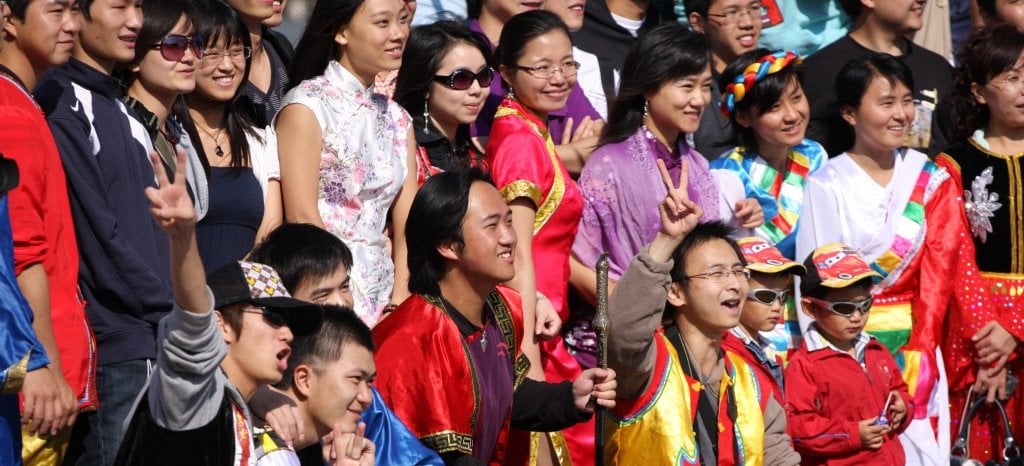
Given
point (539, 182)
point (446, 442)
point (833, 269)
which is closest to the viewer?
point (446, 442)

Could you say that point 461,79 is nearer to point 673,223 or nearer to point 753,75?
point 673,223

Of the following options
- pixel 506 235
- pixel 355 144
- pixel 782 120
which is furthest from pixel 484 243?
pixel 782 120

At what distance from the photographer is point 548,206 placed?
20.2 feet

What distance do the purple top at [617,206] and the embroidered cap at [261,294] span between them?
2.30 meters

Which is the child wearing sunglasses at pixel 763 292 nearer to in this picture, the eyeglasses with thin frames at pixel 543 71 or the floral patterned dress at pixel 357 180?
the eyeglasses with thin frames at pixel 543 71

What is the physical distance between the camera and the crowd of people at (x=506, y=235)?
14.0 feet

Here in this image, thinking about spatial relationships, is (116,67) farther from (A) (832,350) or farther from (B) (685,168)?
(A) (832,350)

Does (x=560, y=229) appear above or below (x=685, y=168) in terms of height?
below

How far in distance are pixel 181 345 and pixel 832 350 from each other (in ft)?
11.5

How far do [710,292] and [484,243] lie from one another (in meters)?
0.98

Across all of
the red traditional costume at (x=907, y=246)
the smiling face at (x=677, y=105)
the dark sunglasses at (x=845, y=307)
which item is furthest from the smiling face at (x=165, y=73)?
the red traditional costume at (x=907, y=246)

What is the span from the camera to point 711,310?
5738 mm

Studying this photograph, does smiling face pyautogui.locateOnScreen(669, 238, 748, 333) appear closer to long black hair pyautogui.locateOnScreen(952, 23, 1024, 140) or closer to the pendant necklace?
the pendant necklace

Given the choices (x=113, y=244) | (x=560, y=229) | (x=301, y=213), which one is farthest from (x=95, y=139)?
(x=560, y=229)
